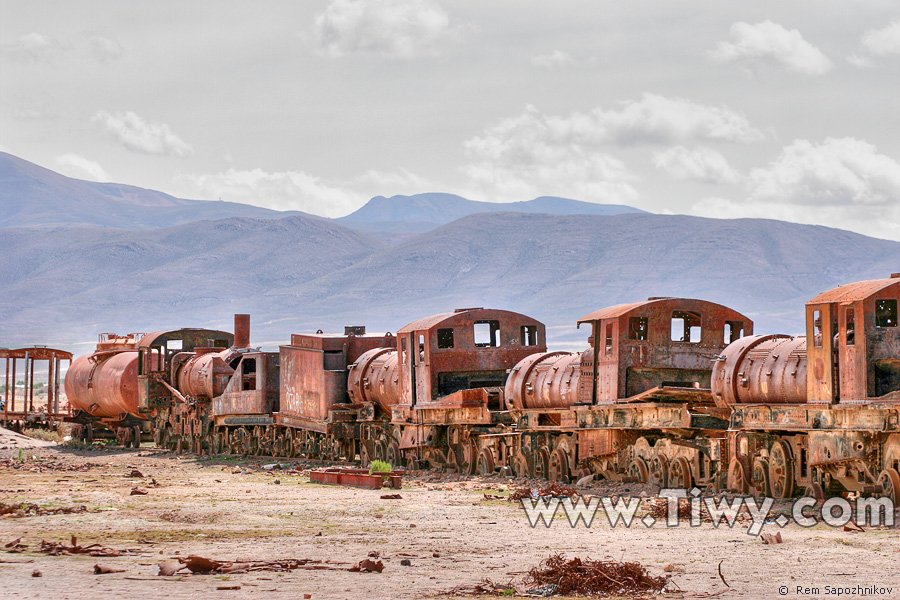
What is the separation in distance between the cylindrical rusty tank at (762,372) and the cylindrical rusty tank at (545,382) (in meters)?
4.12

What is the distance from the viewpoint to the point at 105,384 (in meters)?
43.1

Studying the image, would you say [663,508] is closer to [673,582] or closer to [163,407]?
[673,582]

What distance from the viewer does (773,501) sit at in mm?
18844

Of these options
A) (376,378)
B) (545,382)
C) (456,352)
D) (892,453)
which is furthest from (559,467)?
(892,453)

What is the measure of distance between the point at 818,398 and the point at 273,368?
21.4 metres

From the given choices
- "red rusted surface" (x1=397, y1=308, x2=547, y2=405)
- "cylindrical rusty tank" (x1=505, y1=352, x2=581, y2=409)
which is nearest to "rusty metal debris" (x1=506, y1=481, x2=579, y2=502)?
"cylindrical rusty tank" (x1=505, y1=352, x2=581, y2=409)

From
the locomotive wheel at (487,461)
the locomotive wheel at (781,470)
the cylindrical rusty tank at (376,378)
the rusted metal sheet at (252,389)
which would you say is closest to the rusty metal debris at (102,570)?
the locomotive wheel at (781,470)

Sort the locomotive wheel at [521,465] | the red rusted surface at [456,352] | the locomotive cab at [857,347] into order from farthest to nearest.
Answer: the red rusted surface at [456,352]
the locomotive wheel at [521,465]
the locomotive cab at [857,347]

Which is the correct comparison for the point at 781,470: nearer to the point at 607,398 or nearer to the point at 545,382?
the point at 607,398

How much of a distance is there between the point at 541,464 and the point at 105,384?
73.0 ft

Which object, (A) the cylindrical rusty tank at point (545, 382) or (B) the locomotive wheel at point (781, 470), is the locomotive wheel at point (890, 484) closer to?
(B) the locomotive wheel at point (781, 470)

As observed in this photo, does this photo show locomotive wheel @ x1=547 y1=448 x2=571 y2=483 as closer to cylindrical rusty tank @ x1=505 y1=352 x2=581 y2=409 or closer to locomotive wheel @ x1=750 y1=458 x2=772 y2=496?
cylindrical rusty tank @ x1=505 y1=352 x2=581 y2=409

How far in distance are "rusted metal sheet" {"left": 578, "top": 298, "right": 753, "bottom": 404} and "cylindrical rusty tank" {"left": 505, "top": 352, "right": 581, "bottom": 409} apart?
59 centimetres

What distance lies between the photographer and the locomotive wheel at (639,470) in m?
22.3
